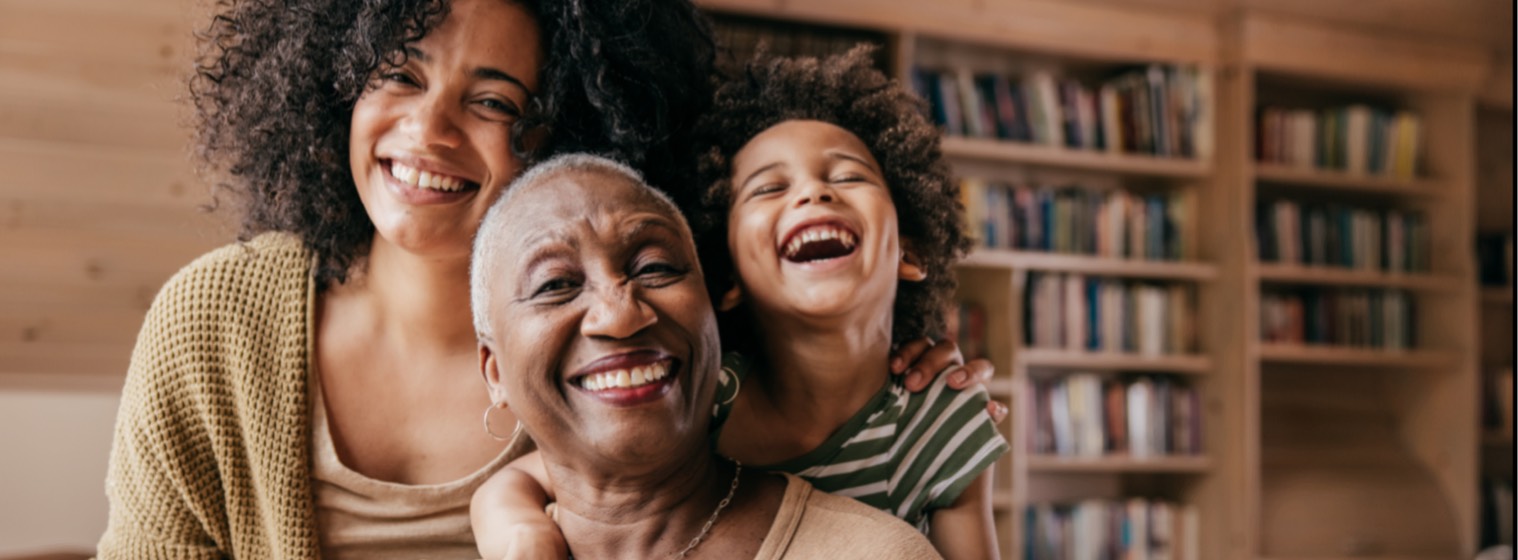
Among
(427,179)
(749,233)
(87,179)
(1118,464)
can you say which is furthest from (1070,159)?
(427,179)

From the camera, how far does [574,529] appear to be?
4.09 feet

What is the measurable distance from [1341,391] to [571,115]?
472 centimetres

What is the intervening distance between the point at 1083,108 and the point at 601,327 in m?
3.97

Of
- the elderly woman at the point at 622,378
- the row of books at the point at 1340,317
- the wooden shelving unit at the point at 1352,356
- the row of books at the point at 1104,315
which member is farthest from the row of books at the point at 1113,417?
the elderly woman at the point at 622,378

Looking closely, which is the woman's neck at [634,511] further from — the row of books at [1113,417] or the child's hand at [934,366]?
the row of books at [1113,417]

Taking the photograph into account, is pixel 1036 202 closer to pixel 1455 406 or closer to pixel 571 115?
pixel 1455 406

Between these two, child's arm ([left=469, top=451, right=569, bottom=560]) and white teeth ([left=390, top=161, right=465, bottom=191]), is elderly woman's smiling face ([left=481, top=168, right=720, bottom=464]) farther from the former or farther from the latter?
white teeth ([left=390, top=161, right=465, bottom=191])

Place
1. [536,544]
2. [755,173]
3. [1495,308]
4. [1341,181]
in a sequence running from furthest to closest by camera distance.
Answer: [1495,308] → [1341,181] → [755,173] → [536,544]

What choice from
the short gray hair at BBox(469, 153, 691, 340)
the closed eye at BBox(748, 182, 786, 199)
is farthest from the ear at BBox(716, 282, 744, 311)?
the short gray hair at BBox(469, 153, 691, 340)

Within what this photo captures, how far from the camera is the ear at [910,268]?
62.6 inches

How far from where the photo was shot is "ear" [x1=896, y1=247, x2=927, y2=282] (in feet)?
5.21

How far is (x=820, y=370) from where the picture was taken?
1518 millimetres

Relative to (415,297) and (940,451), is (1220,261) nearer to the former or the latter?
(940,451)

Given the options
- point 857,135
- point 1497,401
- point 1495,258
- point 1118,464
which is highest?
point 857,135
